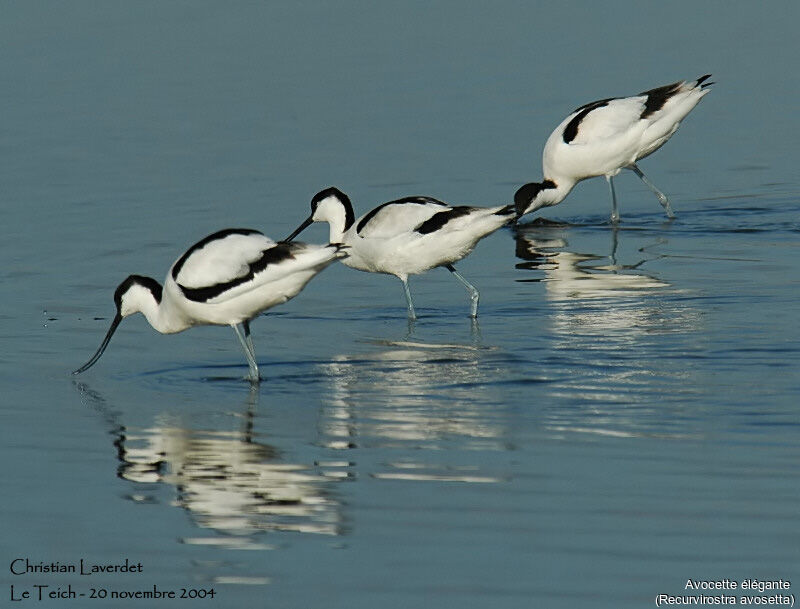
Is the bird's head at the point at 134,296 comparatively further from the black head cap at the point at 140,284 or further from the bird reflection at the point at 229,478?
the bird reflection at the point at 229,478

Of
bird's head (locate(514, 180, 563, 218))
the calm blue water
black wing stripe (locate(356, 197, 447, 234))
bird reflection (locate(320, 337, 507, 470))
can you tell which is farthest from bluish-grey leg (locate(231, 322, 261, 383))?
bird's head (locate(514, 180, 563, 218))

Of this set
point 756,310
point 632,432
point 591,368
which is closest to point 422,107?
point 756,310

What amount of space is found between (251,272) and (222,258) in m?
0.23

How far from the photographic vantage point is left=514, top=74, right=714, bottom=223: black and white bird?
15.7m

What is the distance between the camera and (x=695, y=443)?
786 centimetres

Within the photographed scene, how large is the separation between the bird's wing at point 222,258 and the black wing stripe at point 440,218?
83.4 inches

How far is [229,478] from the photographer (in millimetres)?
7738

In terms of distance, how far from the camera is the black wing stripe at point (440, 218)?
11.5 meters

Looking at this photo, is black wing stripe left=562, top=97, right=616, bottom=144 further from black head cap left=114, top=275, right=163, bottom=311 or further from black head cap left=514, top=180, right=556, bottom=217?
black head cap left=114, top=275, right=163, bottom=311

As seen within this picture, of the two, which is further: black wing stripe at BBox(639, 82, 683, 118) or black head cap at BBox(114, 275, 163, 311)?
black wing stripe at BBox(639, 82, 683, 118)

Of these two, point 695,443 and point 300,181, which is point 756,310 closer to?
point 695,443

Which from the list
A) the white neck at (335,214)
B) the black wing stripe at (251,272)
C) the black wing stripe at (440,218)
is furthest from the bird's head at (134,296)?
the white neck at (335,214)

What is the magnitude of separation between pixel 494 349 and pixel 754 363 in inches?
71.0

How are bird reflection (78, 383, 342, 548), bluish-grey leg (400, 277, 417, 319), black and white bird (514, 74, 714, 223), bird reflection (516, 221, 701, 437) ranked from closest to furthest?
bird reflection (78, 383, 342, 548)
bird reflection (516, 221, 701, 437)
bluish-grey leg (400, 277, 417, 319)
black and white bird (514, 74, 714, 223)
